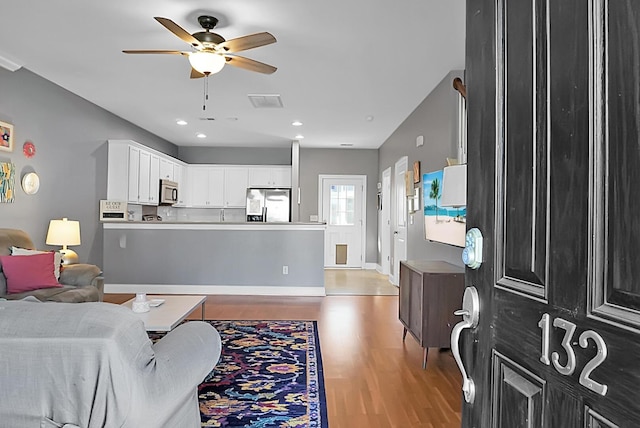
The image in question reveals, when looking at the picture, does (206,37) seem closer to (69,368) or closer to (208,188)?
(69,368)

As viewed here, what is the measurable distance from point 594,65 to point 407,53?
3431mm

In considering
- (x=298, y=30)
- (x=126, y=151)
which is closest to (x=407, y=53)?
(x=298, y=30)

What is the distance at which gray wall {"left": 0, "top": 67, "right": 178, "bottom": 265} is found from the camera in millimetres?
4340

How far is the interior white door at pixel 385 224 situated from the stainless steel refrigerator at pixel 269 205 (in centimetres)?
189

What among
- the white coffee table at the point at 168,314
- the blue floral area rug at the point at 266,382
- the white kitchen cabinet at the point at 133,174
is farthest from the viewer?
the white kitchen cabinet at the point at 133,174

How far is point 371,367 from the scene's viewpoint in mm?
3197

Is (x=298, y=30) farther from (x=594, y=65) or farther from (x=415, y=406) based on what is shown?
(x=594, y=65)

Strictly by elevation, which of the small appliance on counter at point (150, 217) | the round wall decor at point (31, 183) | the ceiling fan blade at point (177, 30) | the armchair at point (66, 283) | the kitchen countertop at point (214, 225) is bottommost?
the armchair at point (66, 283)

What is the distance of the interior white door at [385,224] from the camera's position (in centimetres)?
779

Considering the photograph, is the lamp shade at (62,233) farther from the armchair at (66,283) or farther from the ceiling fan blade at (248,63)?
the ceiling fan blade at (248,63)

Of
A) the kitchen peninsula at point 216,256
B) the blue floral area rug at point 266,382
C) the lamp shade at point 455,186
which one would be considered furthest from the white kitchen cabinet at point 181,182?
the lamp shade at point 455,186

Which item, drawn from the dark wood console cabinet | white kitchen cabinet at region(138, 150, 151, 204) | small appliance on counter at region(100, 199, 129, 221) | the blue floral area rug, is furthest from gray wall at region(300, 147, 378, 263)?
the dark wood console cabinet

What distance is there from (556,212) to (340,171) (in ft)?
27.7

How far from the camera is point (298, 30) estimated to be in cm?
342
